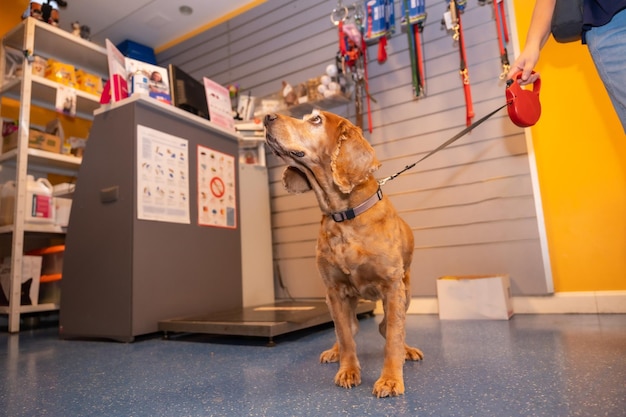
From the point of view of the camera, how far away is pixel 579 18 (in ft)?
4.06

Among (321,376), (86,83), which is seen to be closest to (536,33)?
(321,376)

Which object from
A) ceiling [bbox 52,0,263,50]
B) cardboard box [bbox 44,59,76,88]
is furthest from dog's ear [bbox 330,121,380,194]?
ceiling [bbox 52,0,263,50]

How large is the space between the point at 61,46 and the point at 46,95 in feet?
1.79

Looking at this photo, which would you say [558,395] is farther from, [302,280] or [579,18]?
[302,280]

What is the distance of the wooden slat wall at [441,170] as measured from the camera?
9.82 feet

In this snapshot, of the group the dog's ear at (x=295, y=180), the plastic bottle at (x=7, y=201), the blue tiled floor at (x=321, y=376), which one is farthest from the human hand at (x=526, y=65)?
the plastic bottle at (x=7, y=201)

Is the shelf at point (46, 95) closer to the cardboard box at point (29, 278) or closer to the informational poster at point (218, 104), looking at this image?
the informational poster at point (218, 104)

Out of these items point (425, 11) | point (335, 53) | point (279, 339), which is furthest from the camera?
point (335, 53)

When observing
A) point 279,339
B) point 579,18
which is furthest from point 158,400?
point 579,18

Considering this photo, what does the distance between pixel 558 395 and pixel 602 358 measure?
537 mm

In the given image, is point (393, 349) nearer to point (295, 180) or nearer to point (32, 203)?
point (295, 180)

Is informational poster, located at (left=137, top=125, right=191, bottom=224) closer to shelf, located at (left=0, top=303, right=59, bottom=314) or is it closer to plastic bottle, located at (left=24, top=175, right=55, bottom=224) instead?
plastic bottle, located at (left=24, top=175, right=55, bottom=224)

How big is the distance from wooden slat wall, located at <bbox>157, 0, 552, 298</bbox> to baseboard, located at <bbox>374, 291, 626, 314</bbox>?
0.08 meters

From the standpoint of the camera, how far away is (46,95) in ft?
13.0
